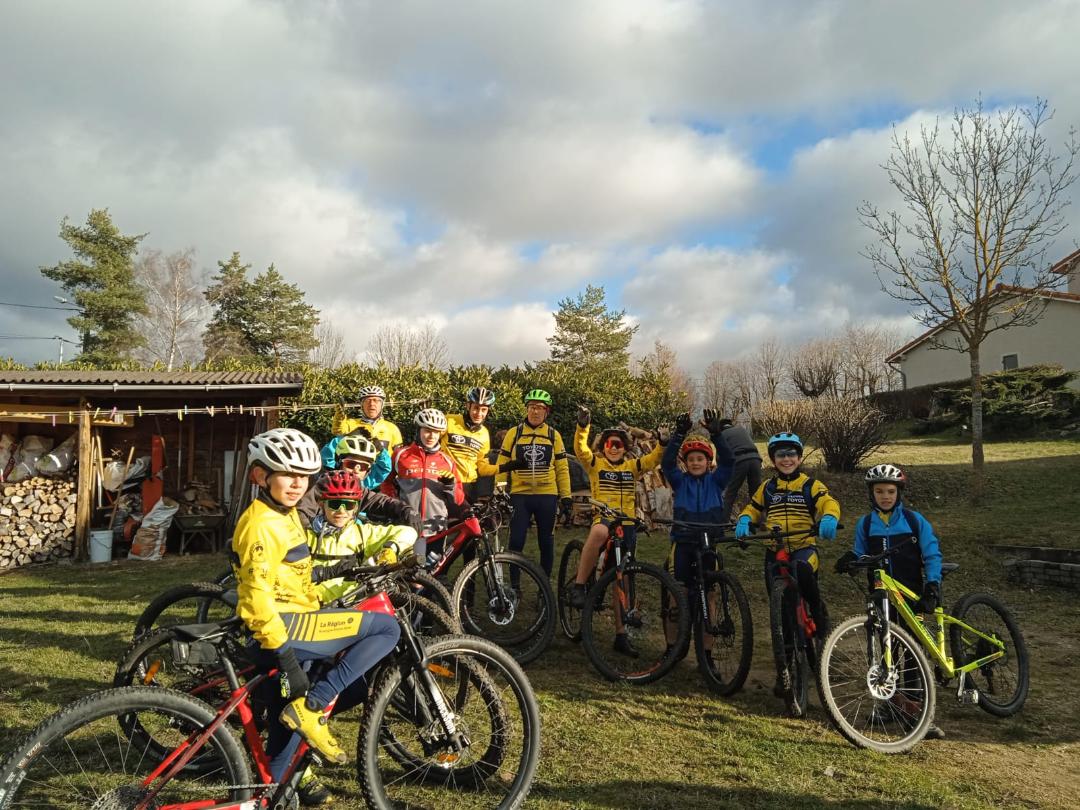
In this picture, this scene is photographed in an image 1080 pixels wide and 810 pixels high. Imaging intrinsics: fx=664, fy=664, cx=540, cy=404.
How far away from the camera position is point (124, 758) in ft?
10.5

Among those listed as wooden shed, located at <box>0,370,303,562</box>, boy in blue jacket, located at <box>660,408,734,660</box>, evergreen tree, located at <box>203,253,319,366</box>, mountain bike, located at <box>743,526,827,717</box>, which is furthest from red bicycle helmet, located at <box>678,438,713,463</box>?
evergreen tree, located at <box>203,253,319,366</box>

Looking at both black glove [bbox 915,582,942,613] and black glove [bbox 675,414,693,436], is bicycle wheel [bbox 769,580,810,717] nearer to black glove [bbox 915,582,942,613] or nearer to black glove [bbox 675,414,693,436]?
black glove [bbox 915,582,942,613]

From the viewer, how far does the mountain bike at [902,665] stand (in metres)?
3.97

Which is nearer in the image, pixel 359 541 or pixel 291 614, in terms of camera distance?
pixel 291 614

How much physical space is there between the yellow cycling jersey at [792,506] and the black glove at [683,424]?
0.73m

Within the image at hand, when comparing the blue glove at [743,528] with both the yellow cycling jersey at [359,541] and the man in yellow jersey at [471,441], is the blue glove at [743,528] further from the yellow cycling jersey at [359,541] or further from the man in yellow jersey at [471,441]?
the man in yellow jersey at [471,441]

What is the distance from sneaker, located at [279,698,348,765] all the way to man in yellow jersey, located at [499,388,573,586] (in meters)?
3.72

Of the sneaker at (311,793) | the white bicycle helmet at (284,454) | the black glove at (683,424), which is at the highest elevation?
the black glove at (683,424)

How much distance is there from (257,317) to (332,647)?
128 ft

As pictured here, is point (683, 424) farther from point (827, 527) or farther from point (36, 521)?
point (36, 521)

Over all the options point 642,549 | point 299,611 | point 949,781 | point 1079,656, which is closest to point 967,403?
point 642,549

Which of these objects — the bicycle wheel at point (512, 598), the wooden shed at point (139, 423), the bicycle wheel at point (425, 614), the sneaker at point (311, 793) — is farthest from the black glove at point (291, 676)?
the wooden shed at point (139, 423)

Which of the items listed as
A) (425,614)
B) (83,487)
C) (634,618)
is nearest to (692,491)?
(634,618)

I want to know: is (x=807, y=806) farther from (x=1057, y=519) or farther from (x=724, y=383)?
(x=724, y=383)
